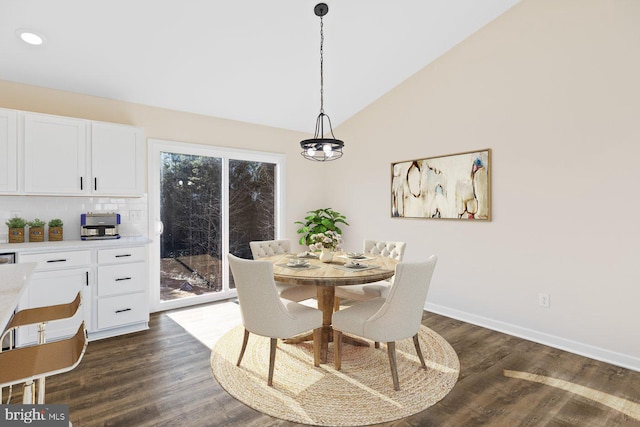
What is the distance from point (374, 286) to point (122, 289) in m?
2.56

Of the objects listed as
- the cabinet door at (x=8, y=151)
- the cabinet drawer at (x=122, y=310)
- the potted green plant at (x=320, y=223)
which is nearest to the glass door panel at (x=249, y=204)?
the potted green plant at (x=320, y=223)

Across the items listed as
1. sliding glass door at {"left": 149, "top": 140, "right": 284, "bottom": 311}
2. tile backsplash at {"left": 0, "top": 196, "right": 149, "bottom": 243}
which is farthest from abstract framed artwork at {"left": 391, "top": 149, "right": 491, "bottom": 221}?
tile backsplash at {"left": 0, "top": 196, "right": 149, "bottom": 243}

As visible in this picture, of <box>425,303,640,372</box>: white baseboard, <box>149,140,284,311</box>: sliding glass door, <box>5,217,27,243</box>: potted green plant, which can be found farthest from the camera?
<box>149,140,284,311</box>: sliding glass door

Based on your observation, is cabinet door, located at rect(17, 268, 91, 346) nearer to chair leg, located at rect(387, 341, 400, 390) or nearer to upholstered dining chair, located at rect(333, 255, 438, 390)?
upholstered dining chair, located at rect(333, 255, 438, 390)

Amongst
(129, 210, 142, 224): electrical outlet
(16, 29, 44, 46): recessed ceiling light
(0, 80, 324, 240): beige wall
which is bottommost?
(129, 210, 142, 224): electrical outlet

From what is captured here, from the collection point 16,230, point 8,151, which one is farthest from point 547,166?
point 16,230

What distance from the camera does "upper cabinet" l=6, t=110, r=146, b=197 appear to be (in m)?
3.17

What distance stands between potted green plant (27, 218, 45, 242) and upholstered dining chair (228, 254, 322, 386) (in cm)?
223

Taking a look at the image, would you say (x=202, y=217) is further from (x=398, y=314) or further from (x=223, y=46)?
(x=398, y=314)

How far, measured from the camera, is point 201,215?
15.1ft

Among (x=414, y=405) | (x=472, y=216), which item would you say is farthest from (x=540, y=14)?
(x=414, y=405)

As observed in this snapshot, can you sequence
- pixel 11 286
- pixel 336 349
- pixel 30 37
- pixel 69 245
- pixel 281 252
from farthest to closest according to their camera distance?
pixel 281 252, pixel 69 245, pixel 30 37, pixel 336 349, pixel 11 286

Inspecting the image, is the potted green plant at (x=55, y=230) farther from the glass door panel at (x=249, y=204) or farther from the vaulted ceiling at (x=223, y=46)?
the glass door panel at (x=249, y=204)

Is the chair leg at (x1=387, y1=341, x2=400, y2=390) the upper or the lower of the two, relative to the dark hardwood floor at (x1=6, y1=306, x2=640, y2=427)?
upper
